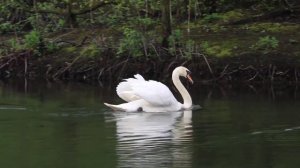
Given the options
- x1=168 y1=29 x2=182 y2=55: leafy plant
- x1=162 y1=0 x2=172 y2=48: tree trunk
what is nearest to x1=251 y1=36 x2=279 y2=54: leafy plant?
x1=168 y1=29 x2=182 y2=55: leafy plant

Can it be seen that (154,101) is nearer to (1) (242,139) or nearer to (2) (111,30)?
(1) (242,139)

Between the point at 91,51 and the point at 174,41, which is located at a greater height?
the point at 174,41

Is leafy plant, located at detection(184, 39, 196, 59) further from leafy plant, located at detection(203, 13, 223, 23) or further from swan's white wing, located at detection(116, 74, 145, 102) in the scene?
swan's white wing, located at detection(116, 74, 145, 102)

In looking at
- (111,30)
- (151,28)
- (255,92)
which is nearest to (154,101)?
(255,92)

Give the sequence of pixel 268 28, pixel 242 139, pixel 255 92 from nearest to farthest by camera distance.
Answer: pixel 242 139
pixel 255 92
pixel 268 28

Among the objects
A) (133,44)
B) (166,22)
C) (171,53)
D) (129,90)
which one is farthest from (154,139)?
(166,22)

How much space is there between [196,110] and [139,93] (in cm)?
123

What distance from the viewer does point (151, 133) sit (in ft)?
42.6

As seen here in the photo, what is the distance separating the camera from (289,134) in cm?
1265

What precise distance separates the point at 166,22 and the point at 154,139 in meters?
11.1

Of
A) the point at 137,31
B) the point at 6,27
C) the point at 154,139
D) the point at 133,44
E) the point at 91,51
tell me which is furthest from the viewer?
the point at 6,27

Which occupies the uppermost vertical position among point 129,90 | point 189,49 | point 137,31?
point 137,31

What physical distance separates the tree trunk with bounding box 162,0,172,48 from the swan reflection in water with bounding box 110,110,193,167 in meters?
6.99

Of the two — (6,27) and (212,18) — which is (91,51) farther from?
(6,27)
